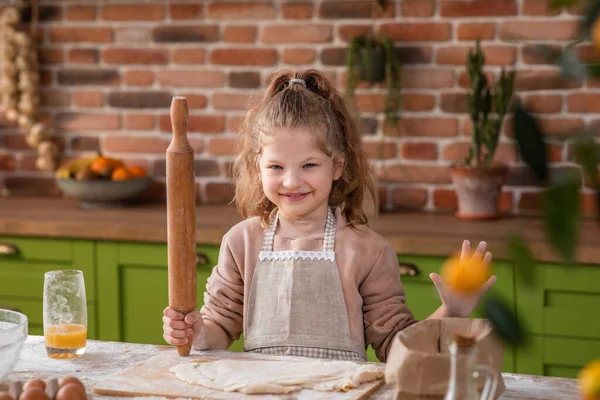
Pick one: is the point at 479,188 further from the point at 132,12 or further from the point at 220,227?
the point at 132,12

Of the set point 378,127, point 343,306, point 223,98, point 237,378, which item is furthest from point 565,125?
point 237,378

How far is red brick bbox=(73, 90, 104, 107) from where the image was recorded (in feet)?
11.2

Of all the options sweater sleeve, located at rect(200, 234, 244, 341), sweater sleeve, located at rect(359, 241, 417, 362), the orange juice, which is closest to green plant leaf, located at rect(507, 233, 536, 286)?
the orange juice

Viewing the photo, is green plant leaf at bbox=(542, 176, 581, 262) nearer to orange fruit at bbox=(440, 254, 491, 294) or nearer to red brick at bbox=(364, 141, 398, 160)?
orange fruit at bbox=(440, 254, 491, 294)

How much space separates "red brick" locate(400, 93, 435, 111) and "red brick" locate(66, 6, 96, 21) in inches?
49.7

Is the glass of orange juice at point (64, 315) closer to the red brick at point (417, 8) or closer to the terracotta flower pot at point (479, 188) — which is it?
the terracotta flower pot at point (479, 188)

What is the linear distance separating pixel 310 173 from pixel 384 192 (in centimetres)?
138

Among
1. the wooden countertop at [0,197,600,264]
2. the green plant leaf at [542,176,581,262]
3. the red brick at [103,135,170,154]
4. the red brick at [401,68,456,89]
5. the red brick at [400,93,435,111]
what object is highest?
the red brick at [401,68,456,89]

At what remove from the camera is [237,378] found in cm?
129

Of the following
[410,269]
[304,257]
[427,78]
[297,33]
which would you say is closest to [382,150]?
[427,78]

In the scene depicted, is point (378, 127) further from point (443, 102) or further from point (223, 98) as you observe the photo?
point (223, 98)

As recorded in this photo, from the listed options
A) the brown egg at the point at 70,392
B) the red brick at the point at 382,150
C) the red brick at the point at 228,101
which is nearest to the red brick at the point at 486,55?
the red brick at the point at 382,150

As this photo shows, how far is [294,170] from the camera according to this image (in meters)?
1.75

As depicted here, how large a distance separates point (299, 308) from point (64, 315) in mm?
472
